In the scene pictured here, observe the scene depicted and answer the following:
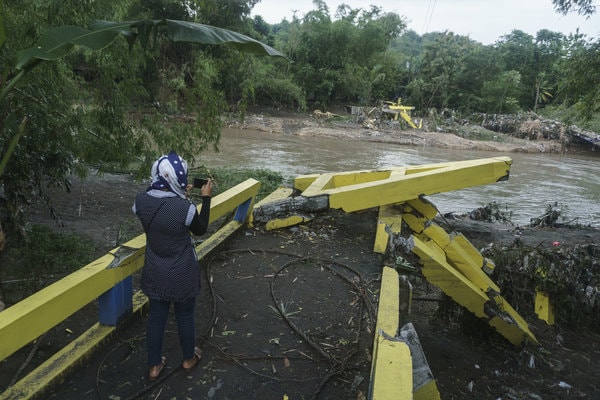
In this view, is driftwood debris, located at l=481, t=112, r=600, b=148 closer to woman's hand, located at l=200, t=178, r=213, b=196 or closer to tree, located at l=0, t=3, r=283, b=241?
tree, located at l=0, t=3, r=283, b=241

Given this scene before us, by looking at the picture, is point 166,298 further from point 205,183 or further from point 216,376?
point 205,183

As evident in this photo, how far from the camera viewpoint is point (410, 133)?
27.0 meters

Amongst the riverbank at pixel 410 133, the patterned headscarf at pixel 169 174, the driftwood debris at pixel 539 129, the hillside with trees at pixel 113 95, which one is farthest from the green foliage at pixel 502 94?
the patterned headscarf at pixel 169 174

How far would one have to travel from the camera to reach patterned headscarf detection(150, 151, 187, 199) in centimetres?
241

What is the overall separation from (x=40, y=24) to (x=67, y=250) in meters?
2.61

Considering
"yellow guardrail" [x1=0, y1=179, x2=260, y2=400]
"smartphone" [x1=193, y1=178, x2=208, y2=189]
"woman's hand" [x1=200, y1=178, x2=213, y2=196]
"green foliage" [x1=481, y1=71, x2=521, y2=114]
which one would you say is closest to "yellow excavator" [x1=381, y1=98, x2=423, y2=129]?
"green foliage" [x1=481, y1=71, x2=521, y2=114]

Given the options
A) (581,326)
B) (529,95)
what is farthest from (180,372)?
(529,95)

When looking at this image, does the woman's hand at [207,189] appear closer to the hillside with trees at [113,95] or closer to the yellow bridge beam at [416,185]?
the hillside with trees at [113,95]

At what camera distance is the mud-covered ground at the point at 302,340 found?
2.47 metres

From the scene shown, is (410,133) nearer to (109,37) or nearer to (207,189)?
(207,189)

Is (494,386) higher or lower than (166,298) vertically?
lower

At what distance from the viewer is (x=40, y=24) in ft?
11.6

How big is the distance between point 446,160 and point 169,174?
19.4 m

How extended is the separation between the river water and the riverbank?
86cm
